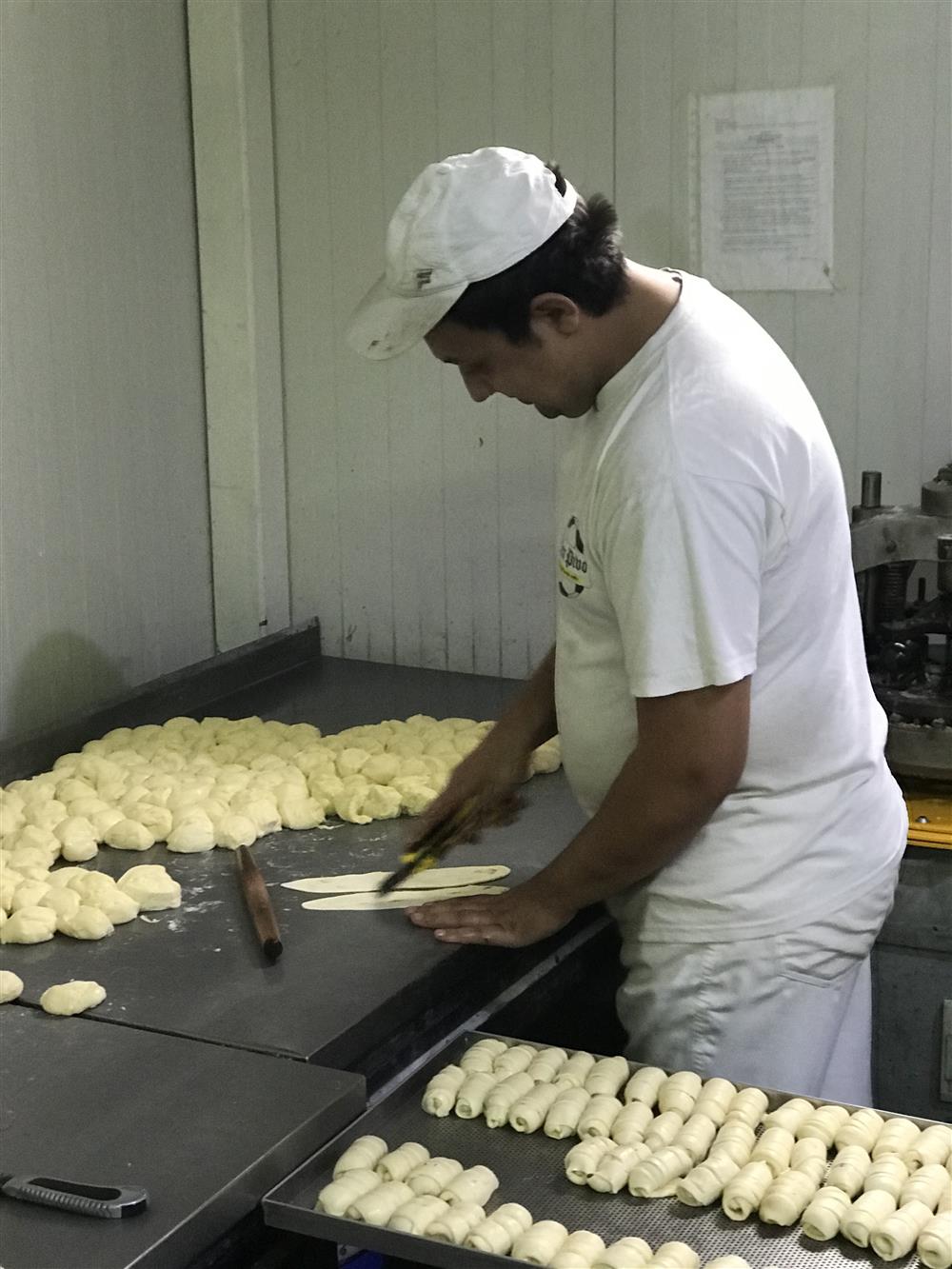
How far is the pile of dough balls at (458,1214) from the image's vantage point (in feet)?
5.01

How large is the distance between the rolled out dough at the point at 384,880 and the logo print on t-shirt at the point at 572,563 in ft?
1.70

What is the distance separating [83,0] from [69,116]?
248 millimetres

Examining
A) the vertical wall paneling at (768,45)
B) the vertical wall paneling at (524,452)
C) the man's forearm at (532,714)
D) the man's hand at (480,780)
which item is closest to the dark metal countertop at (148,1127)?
the man's hand at (480,780)

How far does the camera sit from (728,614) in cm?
184

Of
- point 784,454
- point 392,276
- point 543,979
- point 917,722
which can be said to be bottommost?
point 543,979

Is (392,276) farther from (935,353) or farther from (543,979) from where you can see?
(935,353)

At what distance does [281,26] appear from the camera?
358 centimetres

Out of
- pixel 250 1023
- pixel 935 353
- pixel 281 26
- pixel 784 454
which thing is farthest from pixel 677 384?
pixel 281 26

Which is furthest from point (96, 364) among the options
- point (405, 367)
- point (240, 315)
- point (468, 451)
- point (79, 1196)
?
point (79, 1196)

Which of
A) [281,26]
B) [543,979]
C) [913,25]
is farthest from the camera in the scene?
[281,26]

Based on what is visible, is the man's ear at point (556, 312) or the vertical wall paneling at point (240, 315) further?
the vertical wall paneling at point (240, 315)

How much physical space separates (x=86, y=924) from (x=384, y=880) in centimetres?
45

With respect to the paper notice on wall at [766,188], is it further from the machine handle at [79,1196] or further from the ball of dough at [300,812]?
the machine handle at [79,1196]

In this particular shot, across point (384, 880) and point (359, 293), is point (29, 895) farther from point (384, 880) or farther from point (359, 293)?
point (359, 293)
